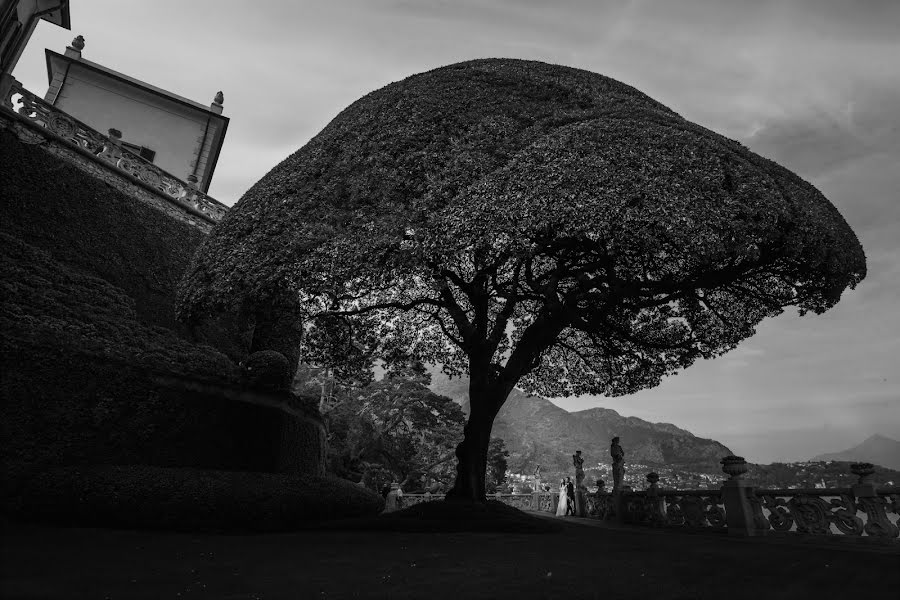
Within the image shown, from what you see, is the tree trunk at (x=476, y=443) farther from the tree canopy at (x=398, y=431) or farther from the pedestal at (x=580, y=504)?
the tree canopy at (x=398, y=431)

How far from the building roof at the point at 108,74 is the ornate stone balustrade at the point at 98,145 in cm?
1186

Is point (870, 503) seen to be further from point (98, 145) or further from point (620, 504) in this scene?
point (98, 145)

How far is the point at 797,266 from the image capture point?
10.5 metres

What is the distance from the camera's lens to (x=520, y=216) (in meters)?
8.33

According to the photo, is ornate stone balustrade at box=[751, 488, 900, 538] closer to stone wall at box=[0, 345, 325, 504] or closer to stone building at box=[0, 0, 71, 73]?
stone wall at box=[0, 345, 325, 504]

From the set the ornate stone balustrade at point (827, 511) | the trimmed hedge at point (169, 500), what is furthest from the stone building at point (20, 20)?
the ornate stone balustrade at point (827, 511)

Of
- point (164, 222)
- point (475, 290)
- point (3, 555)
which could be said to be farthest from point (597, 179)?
point (164, 222)

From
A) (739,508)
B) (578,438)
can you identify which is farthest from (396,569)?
(578,438)

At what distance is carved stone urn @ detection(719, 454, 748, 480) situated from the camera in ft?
37.9

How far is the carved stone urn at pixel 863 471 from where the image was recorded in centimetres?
944

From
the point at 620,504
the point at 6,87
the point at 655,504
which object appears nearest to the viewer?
the point at 655,504

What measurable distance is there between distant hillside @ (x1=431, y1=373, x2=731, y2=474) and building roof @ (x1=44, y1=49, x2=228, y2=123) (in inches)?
1676

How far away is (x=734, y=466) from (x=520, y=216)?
26.9 ft

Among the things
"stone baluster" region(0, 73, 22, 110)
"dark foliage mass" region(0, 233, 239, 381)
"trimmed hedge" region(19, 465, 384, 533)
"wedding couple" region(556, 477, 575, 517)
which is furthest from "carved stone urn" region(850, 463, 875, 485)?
"stone baluster" region(0, 73, 22, 110)
